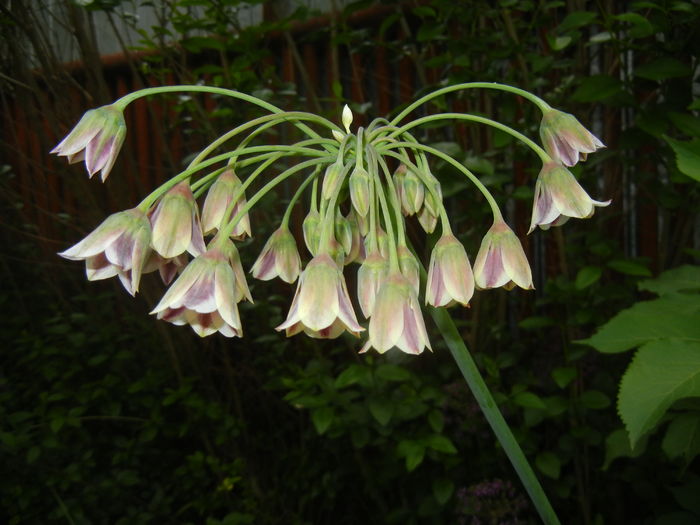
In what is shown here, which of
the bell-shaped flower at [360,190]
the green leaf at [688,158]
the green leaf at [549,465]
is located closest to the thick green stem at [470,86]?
the bell-shaped flower at [360,190]

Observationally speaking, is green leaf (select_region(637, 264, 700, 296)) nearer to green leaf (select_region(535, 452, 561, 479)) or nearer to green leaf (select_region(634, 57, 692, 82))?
green leaf (select_region(634, 57, 692, 82))

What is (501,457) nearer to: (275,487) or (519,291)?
(519,291)

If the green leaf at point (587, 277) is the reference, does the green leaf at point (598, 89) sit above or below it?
above

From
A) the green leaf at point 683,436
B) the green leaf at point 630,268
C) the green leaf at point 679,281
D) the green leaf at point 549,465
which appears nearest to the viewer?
the green leaf at point 683,436

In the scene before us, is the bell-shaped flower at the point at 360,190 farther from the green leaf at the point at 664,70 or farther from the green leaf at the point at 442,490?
the green leaf at the point at 442,490

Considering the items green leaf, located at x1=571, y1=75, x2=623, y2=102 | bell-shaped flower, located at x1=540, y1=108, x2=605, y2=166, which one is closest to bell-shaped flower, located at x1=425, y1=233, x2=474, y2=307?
bell-shaped flower, located at x1=540, y1=108, x2=605, y2=166

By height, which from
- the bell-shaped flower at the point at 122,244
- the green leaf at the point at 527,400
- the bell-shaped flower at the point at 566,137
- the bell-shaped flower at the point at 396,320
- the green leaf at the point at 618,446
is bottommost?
the green leaf at the point at 527,400

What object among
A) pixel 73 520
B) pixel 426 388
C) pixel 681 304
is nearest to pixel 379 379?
pixel 426 388

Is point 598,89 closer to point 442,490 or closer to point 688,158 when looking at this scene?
point 688,158
